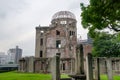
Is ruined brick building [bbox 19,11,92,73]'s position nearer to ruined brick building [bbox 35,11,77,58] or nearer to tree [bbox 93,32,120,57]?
ruined brick building [bbox 35,11,77,58]

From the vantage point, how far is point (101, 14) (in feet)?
46.8

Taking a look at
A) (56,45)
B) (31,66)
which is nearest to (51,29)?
(56,45)

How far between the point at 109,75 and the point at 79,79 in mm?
5344

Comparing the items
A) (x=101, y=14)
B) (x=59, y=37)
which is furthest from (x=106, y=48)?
(x=101, y=14)

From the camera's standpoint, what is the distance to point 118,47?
46188 millimetres

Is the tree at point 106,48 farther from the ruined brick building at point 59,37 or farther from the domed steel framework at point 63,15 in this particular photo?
the domed steel framework at point 63,15

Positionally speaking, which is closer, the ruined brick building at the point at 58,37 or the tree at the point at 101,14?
the tree at the point at 101,14

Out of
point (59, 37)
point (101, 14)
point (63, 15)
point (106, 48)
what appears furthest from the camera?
point (63, 15)

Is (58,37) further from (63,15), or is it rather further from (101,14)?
(101,14)

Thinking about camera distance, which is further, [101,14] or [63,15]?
[63,15]

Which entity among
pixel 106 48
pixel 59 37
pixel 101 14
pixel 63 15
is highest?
pixel 63 15

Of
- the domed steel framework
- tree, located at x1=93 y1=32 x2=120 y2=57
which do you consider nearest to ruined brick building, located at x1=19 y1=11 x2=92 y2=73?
the domed steel framework

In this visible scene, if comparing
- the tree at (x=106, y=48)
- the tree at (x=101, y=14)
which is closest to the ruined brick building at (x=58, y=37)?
the tree at (x=106, y=48)

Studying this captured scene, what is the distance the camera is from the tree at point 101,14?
1364 cm
